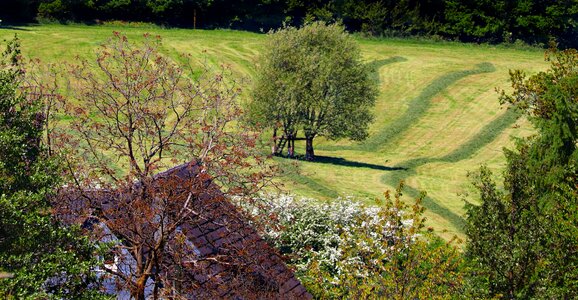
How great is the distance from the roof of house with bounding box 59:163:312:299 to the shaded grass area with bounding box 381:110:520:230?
2052 centimetres

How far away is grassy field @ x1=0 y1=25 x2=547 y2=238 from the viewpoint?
4447 centimetres

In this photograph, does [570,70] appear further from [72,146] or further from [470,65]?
[470,65]

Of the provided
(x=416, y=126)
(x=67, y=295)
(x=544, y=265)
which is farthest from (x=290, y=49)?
(x=67, y=295)

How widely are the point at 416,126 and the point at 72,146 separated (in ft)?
160

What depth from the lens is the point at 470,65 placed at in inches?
3118

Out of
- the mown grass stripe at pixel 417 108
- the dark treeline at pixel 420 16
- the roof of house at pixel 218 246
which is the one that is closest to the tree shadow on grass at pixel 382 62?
the mown grass stripe at pixel 417 108

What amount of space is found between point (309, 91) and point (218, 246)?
3504 cm

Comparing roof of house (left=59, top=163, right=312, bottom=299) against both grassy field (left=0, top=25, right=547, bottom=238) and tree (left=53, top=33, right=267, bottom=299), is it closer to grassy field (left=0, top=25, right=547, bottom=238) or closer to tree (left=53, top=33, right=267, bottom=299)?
tree (left=53, top=33, right=267, bottom=299)

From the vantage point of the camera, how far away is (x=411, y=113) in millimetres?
66875

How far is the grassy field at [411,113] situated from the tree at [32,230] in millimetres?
22878

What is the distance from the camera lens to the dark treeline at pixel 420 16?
87750mm

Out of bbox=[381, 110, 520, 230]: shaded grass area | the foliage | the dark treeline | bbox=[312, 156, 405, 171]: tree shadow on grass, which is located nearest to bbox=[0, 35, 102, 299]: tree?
the foliage

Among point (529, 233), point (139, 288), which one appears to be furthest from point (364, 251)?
point (139, 288)

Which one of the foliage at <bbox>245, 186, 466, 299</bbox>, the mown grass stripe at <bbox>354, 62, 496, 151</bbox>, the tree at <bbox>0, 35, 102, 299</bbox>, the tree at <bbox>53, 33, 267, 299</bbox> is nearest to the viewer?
the tree at <bbox>0, 35, 102, 299</bbox>
